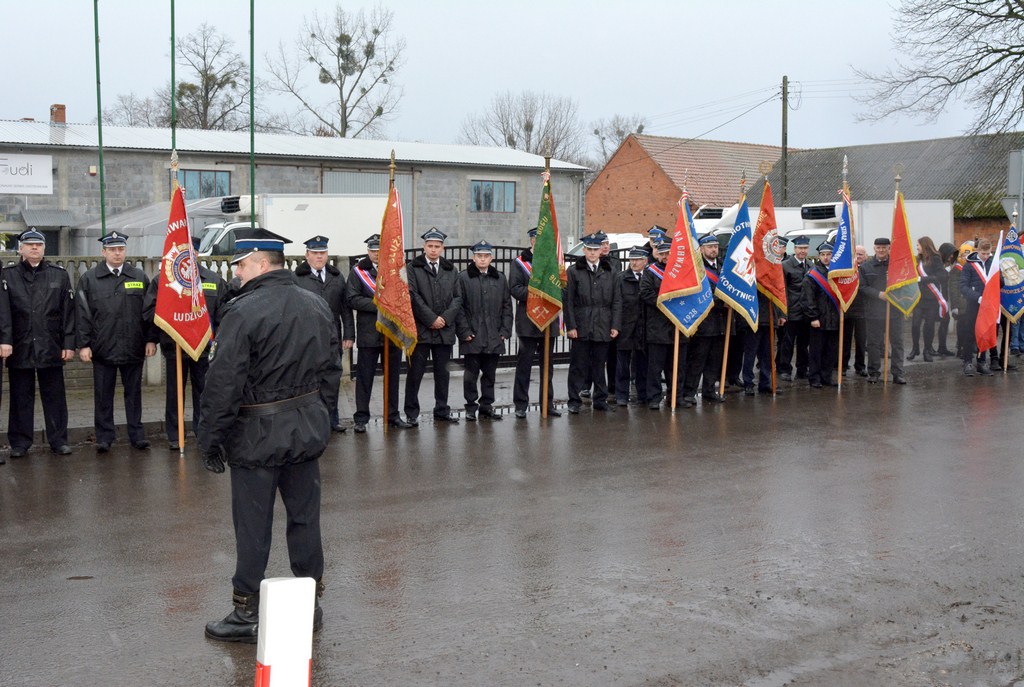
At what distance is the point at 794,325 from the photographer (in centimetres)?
1554

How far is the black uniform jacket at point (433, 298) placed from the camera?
39.8 ft

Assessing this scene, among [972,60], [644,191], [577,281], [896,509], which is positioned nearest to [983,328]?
[577,281]

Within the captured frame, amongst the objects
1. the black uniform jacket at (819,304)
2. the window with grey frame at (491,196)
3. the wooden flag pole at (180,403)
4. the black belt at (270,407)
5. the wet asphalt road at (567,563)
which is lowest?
the wet asphalt road at (567,563)

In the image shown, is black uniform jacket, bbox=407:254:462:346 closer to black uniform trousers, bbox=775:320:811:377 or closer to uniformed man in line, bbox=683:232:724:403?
uniformed man in line, bbox=683:232:724:403

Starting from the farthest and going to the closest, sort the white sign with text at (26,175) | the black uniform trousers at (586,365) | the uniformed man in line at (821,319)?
the white sign with text at (26,175) < the uniformed man in line at (821,319) < the black uniform trousers at (586,365)

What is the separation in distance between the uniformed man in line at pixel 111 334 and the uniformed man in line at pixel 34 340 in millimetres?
181

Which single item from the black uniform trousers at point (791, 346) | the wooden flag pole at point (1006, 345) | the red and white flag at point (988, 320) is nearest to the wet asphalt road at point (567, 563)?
the black uniform trousers at point (791, 346)

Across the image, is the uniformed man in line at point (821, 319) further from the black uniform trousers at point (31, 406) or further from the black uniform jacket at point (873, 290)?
the black uniform trousers at point (31, 406)

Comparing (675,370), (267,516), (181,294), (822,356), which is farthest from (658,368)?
(267,516)

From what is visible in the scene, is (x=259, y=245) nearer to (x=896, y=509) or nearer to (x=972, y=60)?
(x=896, y=509)

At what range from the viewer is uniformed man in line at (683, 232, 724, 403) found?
1390 cm

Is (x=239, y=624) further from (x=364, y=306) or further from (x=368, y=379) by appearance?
(x=364, y=306)

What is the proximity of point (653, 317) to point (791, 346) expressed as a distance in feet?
10.4

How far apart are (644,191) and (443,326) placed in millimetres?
41853
